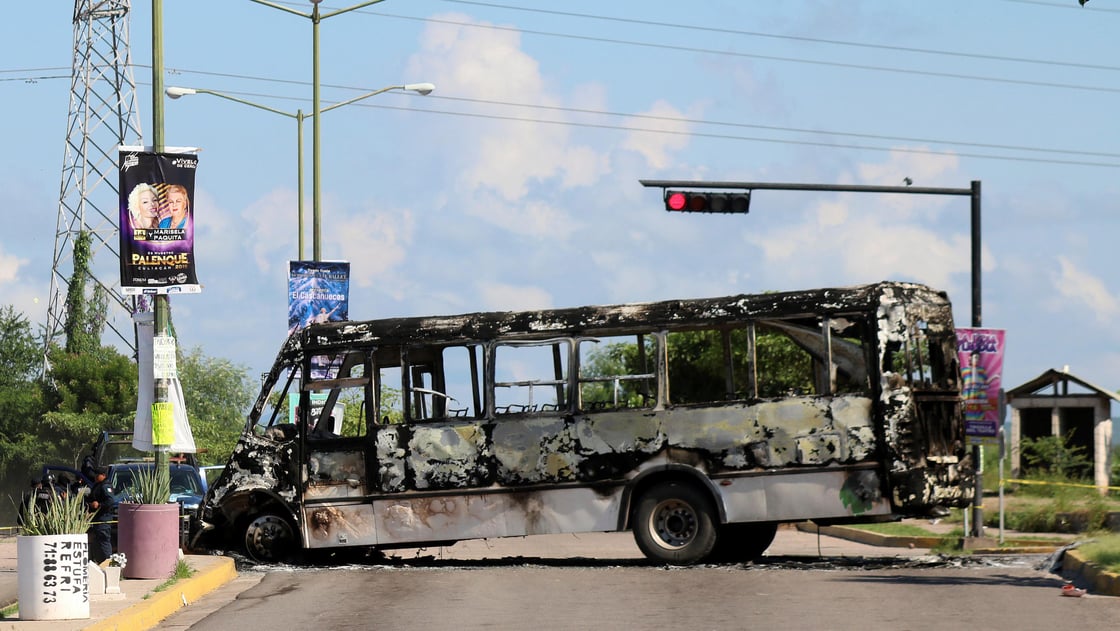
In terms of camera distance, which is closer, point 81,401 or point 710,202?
point 710,202

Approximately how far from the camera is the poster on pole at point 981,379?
22.0 meters

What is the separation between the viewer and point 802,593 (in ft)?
53.3

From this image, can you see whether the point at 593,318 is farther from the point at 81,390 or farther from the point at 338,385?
the point at 81,390

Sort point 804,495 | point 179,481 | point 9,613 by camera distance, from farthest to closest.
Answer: point 179,481 < point 804,495 < point 9,613

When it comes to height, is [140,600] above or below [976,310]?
below

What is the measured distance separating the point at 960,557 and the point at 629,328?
489cm

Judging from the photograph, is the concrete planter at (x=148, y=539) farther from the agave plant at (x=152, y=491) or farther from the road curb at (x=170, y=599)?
the road curb at (x=170, y=599)

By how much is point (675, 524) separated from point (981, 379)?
470 centimetres

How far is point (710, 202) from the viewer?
25328 mm

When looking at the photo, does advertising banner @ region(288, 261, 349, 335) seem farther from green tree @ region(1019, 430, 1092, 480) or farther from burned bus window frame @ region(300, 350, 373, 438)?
green tree @ region(1019, 430, 1092, 480)

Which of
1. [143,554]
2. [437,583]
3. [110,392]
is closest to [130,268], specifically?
[143,554]

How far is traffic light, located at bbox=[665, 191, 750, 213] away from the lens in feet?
82.6

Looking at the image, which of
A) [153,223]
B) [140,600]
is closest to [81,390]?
[153,223]

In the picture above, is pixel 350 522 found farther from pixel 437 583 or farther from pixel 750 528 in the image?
pixel 750 528
